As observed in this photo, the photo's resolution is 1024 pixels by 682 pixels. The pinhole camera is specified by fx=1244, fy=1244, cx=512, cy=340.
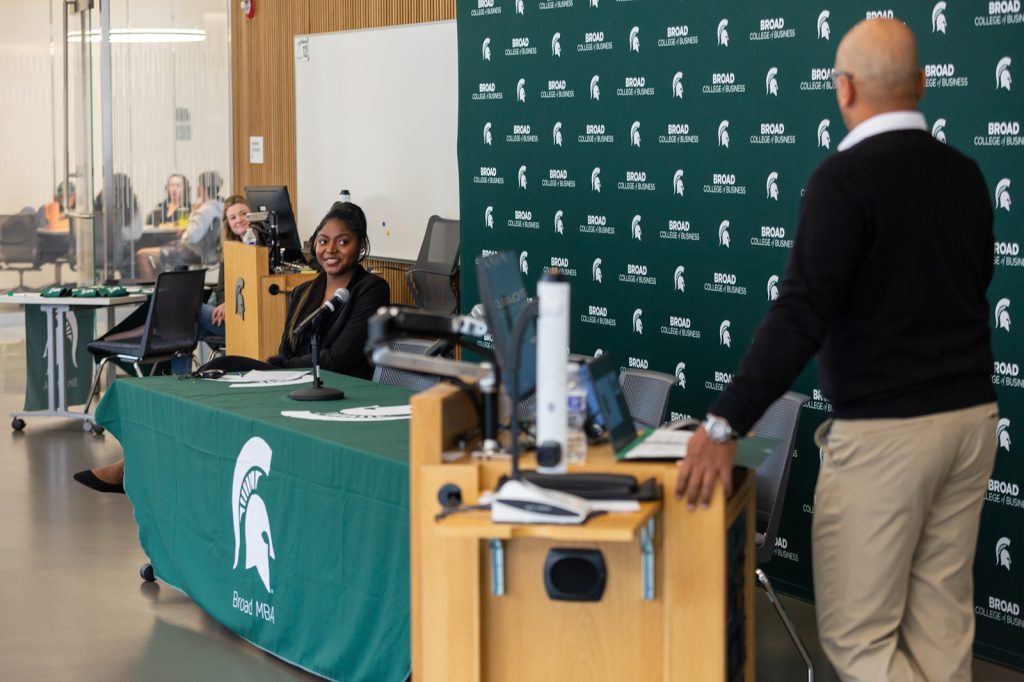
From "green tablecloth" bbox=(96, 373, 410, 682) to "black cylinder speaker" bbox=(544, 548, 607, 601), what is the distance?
0.75 metres

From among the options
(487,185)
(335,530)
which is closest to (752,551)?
(335,530)

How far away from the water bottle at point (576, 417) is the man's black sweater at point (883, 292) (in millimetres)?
324

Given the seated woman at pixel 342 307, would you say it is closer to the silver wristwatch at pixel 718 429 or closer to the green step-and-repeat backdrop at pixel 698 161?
the green step-and-repeat backdrop at pixel 698 161

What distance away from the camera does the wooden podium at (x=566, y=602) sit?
254 centimetres

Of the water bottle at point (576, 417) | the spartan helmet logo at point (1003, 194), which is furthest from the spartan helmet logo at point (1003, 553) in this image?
the water bottle at point (576, 417)

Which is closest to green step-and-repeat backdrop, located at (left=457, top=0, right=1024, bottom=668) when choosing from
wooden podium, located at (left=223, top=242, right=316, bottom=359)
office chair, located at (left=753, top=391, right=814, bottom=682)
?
office chair, located at (left=753, top=391, right=814, bottom=682)

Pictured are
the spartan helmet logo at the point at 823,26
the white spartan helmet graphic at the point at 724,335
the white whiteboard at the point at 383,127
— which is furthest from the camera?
the white whiteboard at the point at 383,127

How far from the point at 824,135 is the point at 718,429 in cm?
227

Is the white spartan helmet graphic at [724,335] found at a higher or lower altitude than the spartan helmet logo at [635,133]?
lower

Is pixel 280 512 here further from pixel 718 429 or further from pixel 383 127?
pixel 383 127

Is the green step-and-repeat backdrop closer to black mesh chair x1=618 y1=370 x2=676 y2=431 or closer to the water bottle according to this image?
black mesh chair x1=618 y1=370 x2=676 y2=431

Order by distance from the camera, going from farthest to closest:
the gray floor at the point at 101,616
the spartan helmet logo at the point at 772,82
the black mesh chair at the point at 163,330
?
the black mesh chair at the point at 163,330 → the spartan helmet logo at the point at 772,82 → the gray floor at the point at 101,616

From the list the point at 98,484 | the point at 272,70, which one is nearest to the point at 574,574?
the point at 98,484

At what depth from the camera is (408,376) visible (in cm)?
472
